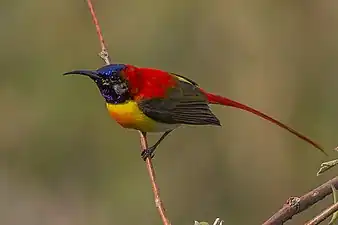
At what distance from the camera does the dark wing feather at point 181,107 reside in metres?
3.43

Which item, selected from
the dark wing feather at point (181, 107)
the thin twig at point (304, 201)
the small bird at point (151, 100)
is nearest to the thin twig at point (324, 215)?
the thin twig at point (304, 201)

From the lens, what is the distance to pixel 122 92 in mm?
3371

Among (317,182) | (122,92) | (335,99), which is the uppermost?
(122,92)

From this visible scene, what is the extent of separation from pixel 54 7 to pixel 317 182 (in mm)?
3020

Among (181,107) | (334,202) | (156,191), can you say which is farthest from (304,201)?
(181,107)

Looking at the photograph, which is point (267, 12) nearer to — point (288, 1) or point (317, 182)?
point (288, 1)

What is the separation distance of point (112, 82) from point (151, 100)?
24cm

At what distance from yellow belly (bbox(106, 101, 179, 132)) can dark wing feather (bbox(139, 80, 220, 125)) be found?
25 mm

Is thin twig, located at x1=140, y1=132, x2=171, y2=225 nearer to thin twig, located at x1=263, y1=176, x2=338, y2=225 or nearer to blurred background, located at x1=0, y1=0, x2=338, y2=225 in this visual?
thin twig, located at x1=263, y1=176, x2=338, y2=225

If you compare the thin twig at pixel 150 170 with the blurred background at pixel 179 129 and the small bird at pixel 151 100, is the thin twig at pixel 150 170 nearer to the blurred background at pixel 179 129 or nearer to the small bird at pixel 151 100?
the small bird at pixel 151 100

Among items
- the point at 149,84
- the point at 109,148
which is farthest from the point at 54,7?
the point at 149,84

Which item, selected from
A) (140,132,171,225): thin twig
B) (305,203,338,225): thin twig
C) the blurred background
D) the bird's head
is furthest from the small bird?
the blurred background

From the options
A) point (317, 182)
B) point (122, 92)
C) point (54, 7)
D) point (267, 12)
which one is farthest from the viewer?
point (54, 7)

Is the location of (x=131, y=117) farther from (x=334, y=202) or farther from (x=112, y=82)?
(x=334, y=202)
